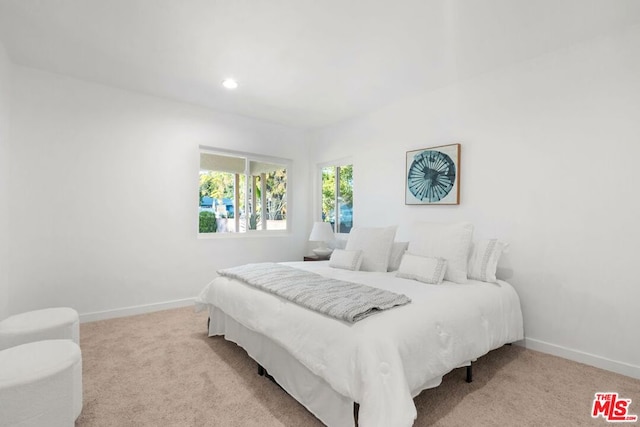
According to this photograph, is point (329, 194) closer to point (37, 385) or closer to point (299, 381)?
point (299, 381)

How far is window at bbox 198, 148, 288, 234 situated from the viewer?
4309 mm

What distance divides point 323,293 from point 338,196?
2.92m

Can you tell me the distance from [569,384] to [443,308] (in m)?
1.12

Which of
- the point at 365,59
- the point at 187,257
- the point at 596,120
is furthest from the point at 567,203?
the point at 187,257

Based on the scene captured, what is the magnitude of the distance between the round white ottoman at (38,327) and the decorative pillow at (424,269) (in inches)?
95.1

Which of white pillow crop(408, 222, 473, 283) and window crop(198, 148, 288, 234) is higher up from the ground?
window crop(198, 148, 288, 234)

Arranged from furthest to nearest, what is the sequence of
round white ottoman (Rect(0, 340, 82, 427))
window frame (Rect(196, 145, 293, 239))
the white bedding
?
window frame (Rect(196, 145, 293, 239)) → the white bedding → round white ottoman (Rect(0, 340, 82, 427))

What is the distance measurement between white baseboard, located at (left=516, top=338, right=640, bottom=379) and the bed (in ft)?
1.02

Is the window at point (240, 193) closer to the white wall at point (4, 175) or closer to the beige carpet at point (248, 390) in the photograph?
the white wall at point (4, 175)

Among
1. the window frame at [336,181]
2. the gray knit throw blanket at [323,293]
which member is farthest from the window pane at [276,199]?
the gray knit throw blanket at [323,293]

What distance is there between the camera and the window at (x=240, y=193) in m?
4.31

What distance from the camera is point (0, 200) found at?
2.74m

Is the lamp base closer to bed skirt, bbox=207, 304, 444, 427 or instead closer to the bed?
the bed
